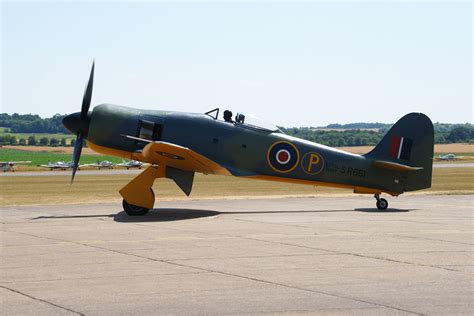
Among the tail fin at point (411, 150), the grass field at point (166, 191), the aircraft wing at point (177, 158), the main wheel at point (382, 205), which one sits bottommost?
the grass field at point (166, 191)

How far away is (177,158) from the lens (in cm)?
→ 1956

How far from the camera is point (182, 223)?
1791 cm

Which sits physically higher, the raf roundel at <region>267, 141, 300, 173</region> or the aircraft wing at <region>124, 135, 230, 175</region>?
the raf roundel at <region>267, 141, 300, 173</region>

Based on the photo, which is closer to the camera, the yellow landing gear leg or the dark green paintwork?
the yellow landing gear leg

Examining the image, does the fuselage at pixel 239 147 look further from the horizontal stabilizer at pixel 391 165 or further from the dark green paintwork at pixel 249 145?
the horizontal stabilizer at pixel 391 165

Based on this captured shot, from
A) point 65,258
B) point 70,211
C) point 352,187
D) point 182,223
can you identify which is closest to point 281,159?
point 352,187

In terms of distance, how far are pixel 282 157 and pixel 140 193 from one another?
158 inches

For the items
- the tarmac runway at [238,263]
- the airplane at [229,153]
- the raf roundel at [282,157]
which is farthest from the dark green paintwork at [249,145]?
the tarmac runway at [238,263]

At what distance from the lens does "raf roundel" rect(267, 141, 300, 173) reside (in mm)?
20625

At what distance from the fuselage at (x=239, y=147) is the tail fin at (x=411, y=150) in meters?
0.47

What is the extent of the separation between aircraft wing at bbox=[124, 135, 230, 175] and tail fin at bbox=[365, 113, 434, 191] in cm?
467

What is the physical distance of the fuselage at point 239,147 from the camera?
20141 millimetres

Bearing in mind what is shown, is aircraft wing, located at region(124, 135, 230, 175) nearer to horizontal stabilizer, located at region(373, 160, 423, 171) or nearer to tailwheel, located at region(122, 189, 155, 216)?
tailwheel, located at region(122, 189, 155, 216)

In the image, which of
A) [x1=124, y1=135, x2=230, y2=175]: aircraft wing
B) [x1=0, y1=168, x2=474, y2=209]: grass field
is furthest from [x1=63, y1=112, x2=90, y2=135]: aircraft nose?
[x1=0, y1=168, x2=474, y2=209]: grass field
